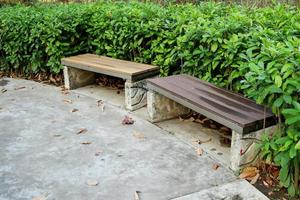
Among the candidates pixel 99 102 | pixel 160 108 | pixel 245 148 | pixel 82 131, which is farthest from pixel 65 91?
pixel 245 148

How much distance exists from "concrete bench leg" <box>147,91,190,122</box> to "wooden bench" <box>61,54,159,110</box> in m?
0.36

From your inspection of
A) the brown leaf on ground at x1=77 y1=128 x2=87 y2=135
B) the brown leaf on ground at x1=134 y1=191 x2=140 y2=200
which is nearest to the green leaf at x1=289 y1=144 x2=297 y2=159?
Result: the brown leaf on ground at x1=134 y1=191 x2=140 y2=200

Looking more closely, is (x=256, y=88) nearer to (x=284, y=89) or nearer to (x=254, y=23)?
(x=284, y=89)

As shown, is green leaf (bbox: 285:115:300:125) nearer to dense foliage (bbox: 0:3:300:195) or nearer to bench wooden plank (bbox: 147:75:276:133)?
dense foliage (bbox: 0:3:300:195)

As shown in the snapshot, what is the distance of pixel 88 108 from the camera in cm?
429

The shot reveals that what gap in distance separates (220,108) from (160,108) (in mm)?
1034

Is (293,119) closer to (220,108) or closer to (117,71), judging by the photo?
(220,108)

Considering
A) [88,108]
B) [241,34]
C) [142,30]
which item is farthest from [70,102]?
A: [241,34]

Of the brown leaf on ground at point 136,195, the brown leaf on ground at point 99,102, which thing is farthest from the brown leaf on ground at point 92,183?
the brown leaf on ground at point 99,102

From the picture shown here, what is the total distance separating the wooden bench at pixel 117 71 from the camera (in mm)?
4039

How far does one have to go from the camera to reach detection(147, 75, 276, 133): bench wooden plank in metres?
2.63

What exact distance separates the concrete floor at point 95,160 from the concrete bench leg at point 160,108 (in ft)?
0.42

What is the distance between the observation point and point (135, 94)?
13.5ft

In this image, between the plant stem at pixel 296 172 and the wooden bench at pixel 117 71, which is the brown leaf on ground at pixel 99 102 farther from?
the plant stem at pixel 296 172
